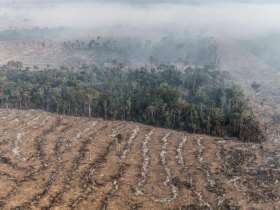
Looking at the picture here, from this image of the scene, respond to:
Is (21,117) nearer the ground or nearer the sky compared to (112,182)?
nearer the sky

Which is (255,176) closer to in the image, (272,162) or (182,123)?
(272,162)

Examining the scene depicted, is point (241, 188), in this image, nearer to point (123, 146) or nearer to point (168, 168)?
point (168, 168)

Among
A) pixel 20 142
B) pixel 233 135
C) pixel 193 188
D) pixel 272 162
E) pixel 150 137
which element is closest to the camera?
pixel 193 188

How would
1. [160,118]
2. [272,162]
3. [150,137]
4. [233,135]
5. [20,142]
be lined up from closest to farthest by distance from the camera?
[272,162]
[20,142]
[150,137]
[233,135]
[160,118]

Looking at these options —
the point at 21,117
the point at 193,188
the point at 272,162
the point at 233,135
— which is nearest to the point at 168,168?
the point at 193,188

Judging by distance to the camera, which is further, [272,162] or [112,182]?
[272,162]

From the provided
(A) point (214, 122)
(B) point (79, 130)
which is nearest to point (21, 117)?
(B) point (79, 130)
